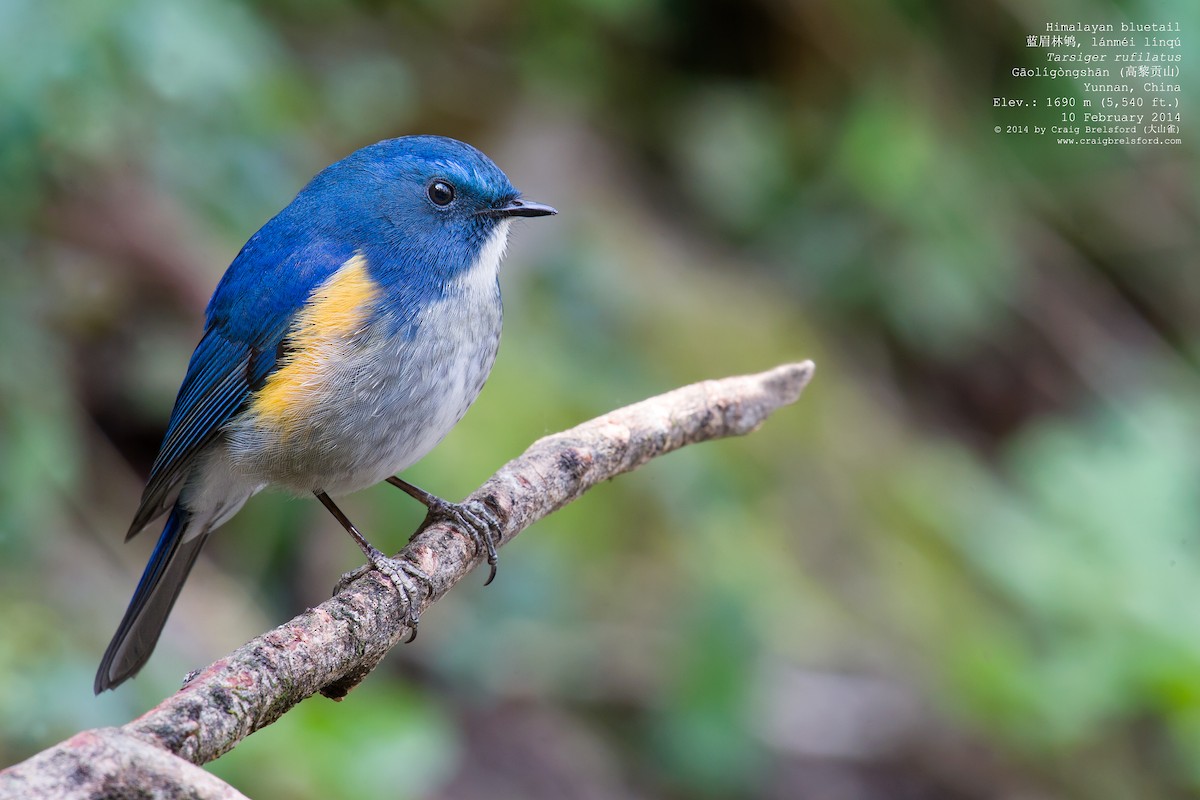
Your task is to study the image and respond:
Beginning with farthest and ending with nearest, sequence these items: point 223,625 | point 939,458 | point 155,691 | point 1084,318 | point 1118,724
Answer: point 1084,318, point 939,458, point 1118,724, point 223,625, point 155,691

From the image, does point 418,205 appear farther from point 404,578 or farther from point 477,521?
point 404,578

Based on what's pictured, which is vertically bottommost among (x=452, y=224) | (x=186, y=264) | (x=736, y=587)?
(x=736, y=587)

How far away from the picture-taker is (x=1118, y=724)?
4.34 meters

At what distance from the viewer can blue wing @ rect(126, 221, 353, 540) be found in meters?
2.99

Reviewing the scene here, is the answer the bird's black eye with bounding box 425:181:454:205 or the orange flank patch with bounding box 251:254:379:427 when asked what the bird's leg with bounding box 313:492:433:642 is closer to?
the orange flank patch with bounding box 251:254:379:427

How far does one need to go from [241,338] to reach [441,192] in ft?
1.93

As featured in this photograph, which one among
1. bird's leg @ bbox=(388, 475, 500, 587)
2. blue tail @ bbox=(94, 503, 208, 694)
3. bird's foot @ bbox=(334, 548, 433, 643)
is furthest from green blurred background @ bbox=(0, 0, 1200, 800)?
bird's foot @ bbox=(334, 548, 433, 643)

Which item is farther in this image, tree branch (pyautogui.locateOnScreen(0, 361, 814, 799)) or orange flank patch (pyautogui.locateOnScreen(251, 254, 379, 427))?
orange flank patch (pyautogui.locateOnScreen(251, 254, 379, 427))

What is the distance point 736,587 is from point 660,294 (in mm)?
1746

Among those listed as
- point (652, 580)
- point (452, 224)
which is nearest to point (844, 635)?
point (652, 580)

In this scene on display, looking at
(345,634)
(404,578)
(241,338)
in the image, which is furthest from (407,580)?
(241,338)

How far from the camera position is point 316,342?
9.39 feet

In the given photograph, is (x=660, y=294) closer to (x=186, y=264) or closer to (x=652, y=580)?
(x=652, y=580)

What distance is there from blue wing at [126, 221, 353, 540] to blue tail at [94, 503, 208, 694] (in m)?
0.07
